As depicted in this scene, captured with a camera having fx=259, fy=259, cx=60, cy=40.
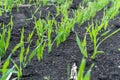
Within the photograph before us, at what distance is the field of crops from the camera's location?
5.02ft

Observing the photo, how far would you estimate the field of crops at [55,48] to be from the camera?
153 centimetres

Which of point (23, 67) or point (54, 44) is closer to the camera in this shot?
point (23, 67)

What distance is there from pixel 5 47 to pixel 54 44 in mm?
389

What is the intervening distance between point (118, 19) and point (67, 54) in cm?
98

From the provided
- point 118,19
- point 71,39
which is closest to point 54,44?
point 71,39

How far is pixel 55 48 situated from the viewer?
1864 mm

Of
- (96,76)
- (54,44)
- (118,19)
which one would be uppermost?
(118,19)

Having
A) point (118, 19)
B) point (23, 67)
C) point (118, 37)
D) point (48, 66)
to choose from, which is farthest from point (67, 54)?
point (118, 19)

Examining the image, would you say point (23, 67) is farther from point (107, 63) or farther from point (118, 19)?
point (118, 19)

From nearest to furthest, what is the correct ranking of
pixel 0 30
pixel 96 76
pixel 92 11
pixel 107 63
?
1. pixel 96 76
2. pixel 107 63
3. pixel 0 30
4. pixel 92 11

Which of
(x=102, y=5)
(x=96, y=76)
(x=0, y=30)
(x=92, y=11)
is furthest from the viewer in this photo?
(x=102, y=5)

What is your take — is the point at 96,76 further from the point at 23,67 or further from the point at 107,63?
the point at 23,67

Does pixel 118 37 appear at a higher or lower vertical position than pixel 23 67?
higher

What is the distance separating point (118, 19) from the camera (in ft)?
8.39
